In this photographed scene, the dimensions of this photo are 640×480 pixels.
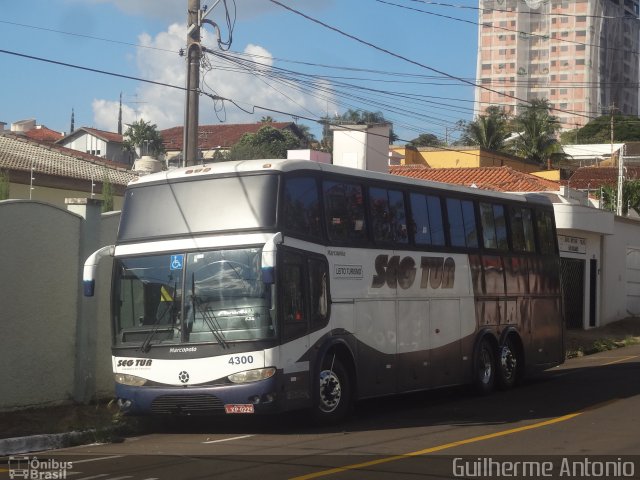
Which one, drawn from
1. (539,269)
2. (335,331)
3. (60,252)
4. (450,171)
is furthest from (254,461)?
(450,171)

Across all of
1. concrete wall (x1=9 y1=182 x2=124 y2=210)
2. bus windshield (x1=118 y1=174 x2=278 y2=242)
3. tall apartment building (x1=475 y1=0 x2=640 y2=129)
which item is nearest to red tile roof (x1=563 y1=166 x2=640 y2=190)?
concrete wall (x1=9 y1=182 x2=124 y2=210)

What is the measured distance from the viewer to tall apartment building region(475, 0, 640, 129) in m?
157

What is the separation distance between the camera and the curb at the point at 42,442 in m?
11.7

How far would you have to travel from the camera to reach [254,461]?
34.3ft

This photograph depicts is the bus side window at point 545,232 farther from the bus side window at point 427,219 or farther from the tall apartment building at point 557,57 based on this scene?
the tall apartment building at point 557,57

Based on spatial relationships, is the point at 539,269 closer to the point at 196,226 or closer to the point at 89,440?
the point at 196,226

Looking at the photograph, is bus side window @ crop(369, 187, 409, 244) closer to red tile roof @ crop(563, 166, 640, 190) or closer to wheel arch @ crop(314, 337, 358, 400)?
wheel arch @ crop(314, 337, 358, 400)

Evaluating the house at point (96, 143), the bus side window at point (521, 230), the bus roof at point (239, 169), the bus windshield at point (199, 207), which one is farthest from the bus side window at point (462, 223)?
the house at point (96, 143)

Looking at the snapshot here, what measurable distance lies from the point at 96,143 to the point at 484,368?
71234 millimetres

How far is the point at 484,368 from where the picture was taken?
1816cm

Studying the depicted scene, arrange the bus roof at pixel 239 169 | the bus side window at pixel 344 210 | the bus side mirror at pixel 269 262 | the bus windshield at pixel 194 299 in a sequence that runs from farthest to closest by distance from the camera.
Answer: the bus side window at pixel 344 210
the bus roof at pixel 239 169
the bus windshield at pixel 194 299
the bus side mirror at pixel 269 262

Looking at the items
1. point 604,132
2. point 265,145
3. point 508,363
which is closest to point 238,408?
point 508,363

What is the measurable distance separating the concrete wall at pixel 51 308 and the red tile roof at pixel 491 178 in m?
23.8

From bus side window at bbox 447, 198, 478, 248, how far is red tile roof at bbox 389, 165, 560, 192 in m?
19.6
